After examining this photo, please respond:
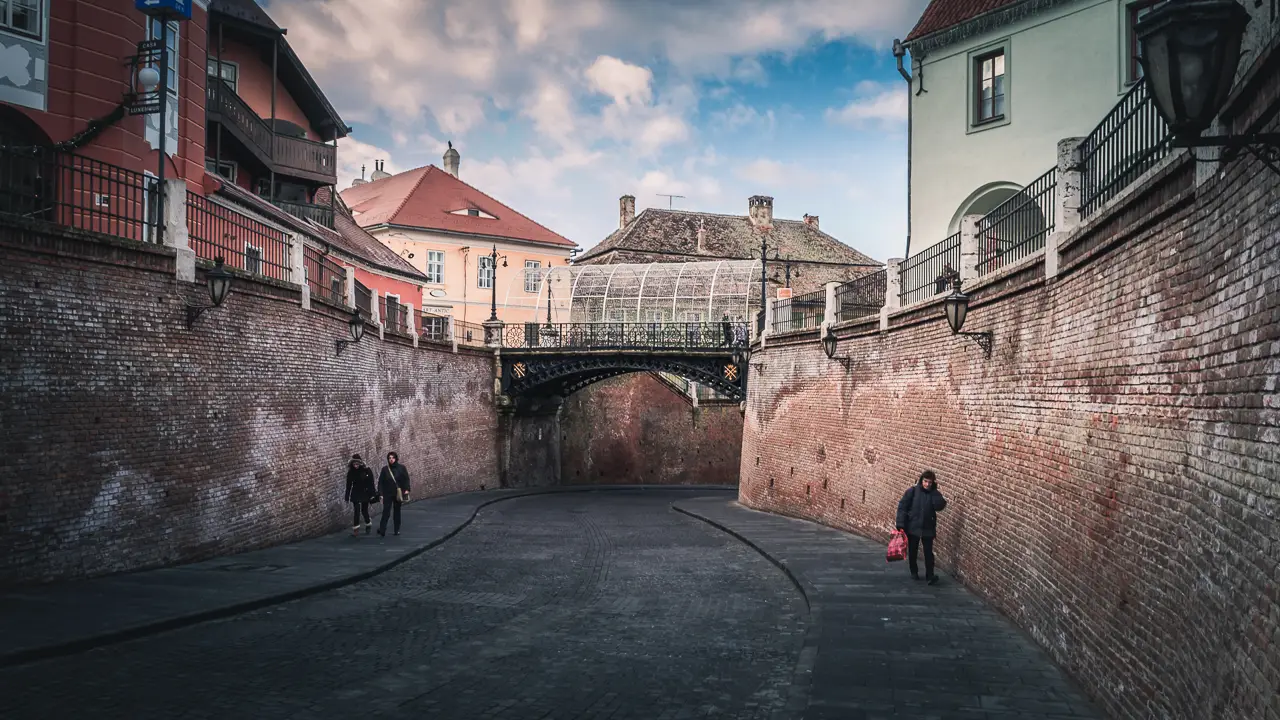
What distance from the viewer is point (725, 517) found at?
25.1m

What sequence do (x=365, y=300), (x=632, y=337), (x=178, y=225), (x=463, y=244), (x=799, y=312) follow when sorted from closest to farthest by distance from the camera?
(x=178, y=225) < (x=365, y=300) < (x=799, y=312) < (x=632, y=337) < (x=463, y=244)

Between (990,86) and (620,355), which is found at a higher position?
(990,86)

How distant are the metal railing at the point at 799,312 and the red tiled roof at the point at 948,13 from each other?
21.2 ft

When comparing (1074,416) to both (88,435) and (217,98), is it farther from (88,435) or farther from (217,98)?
(217,98)

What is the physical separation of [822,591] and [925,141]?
14.0 meters

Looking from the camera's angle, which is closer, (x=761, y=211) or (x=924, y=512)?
(x=924, y=512)

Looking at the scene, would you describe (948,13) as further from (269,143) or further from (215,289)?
(269,143)

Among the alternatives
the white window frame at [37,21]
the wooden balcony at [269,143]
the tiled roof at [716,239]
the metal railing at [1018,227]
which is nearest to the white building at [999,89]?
the metal railing at [1018,227]

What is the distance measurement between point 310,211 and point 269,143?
10.3 feet

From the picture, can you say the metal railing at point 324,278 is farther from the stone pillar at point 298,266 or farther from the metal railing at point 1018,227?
the metal railing at point 1018,227

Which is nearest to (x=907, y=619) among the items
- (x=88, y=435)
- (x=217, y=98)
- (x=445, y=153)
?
(x=88, y=435)

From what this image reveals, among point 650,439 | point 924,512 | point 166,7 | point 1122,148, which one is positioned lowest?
point 650,439

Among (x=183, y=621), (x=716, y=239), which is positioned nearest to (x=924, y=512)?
(x=183, y=621)

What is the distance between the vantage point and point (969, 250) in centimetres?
1462
